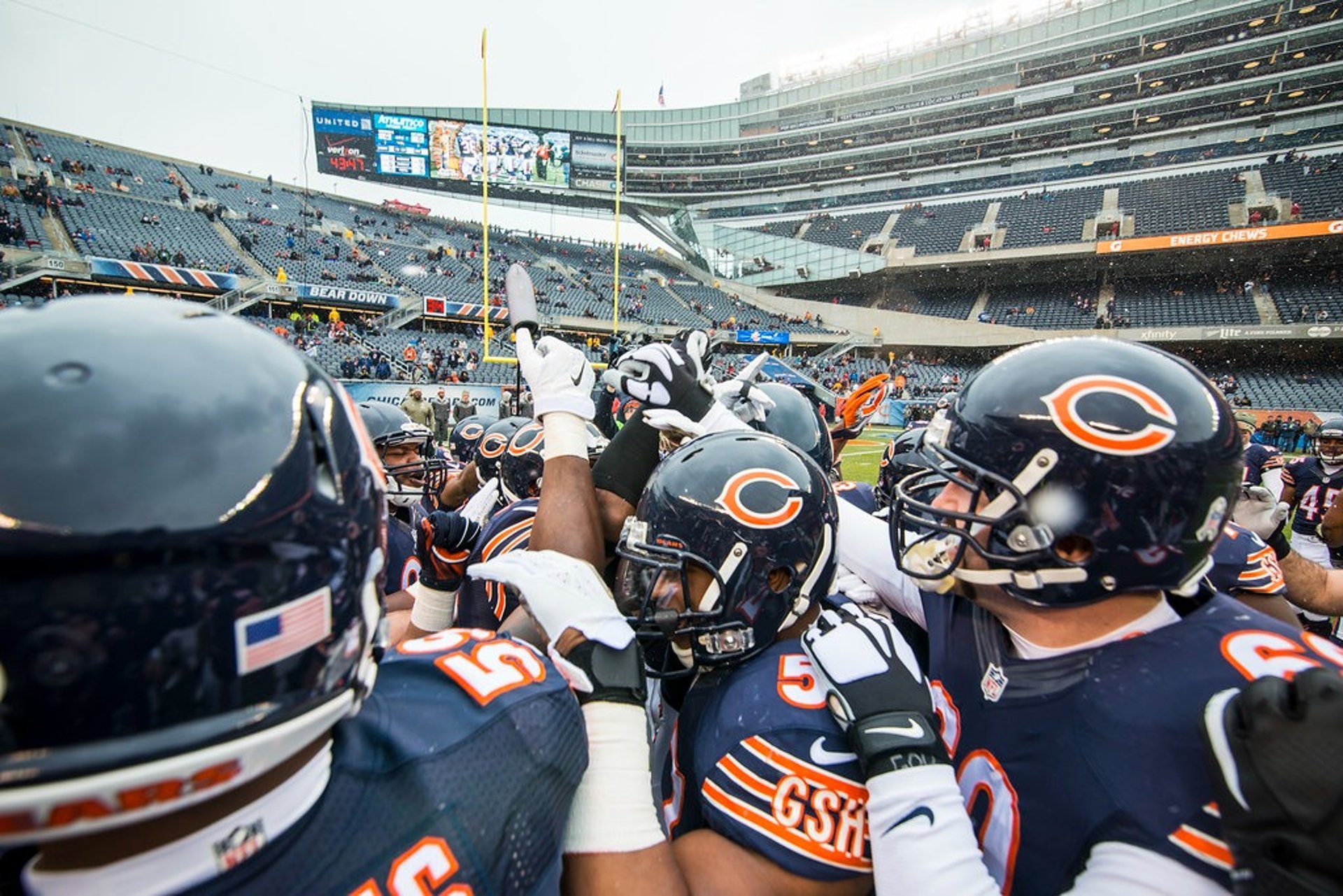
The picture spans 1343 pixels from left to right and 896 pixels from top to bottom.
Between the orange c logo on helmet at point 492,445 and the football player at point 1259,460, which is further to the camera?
the football player at point 1259,460

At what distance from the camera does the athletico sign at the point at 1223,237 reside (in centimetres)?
3100

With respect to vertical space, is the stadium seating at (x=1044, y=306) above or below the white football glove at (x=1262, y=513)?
above

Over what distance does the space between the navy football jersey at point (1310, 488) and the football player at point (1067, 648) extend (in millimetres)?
7575

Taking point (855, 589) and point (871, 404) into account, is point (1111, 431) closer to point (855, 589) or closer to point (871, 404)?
point (855, 589)

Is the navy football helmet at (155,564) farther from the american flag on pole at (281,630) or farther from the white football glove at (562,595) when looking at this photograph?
the white football glove at (562,595)

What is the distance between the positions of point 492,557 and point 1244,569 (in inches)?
123

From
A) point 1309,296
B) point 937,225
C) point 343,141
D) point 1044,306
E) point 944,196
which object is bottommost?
point 1044,306

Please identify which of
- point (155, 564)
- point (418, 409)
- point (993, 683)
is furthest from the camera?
point (418, 409)

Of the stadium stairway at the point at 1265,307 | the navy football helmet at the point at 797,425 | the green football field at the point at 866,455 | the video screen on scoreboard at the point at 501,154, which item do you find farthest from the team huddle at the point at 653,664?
the video screen on scoreboard at the point at 501,154

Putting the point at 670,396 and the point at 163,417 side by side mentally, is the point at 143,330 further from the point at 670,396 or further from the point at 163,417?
the point at 670,396

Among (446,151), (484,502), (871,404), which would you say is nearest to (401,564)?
(484,502)

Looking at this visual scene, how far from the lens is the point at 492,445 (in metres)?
5.01

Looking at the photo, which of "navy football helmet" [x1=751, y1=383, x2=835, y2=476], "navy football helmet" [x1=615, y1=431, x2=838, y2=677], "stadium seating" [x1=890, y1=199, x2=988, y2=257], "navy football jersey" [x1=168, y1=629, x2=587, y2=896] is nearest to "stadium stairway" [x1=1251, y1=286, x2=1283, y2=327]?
"stadium seating" [x1=890, y1=199, x2=988, y2=257]

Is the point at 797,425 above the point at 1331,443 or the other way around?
above
